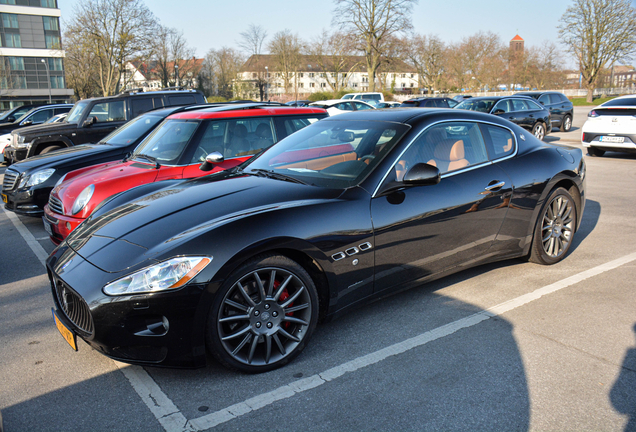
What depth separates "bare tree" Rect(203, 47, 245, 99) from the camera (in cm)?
6425

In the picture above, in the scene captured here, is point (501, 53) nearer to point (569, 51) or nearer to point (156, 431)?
point (569, 51)

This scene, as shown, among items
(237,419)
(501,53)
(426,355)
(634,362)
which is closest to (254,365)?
(237,419)

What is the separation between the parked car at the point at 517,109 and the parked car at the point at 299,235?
40.1 ft

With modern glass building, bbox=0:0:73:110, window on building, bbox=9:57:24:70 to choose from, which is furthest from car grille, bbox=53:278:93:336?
window on building, bbox=9:57:24:70

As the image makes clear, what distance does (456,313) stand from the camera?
3779 mm

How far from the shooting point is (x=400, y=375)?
9.57 ft

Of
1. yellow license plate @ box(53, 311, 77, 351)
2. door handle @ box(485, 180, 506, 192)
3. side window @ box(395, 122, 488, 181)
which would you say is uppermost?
side window @ box(395, 122, 488, 181)

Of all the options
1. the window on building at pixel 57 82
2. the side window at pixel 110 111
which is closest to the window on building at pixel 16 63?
the window on building at pixel 57 82

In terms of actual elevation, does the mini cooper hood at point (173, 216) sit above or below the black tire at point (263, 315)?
above

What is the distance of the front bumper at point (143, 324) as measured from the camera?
103 inches

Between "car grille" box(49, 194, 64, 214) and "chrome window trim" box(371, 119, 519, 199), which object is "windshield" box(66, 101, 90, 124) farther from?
"chrome window trim" box(371, 119, 519, 199)

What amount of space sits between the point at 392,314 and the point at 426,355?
0.68 m

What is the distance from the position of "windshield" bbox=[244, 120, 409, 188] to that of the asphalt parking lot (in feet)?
3.68

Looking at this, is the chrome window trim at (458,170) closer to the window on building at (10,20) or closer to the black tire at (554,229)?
the black tire at (554,229)
